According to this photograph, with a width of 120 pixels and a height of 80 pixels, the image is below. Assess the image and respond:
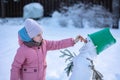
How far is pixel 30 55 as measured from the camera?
4.11 metres

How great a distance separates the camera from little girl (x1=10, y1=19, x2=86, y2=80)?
4.07m

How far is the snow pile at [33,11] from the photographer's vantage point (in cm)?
1366

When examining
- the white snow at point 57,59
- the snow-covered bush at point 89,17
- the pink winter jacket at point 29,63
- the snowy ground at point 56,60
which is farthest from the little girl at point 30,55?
the snow-covered bush at point 89,17

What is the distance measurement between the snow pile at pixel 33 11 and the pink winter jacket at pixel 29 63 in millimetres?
9412

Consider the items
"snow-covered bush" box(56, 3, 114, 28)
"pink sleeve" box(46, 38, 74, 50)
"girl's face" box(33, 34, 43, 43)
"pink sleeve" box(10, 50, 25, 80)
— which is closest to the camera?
"pink sleeve" box(10, 50, 25, 80)

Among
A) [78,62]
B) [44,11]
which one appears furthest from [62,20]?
[78,62]

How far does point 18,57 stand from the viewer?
407cm

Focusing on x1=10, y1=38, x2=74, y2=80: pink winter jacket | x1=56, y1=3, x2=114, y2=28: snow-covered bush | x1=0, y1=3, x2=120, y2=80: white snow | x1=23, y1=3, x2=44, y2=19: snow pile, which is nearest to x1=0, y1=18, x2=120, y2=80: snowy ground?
x1=0, y1=3, x2=120, y2=80: white snow

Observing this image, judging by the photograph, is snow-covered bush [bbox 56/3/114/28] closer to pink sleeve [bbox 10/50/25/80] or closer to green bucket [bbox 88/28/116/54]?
green bucket [bbox 88/28/116/54]

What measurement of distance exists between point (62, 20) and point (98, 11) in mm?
1248

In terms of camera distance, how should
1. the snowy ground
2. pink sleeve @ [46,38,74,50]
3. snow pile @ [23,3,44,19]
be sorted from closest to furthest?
1. pink sleeve @ [46,38,74,50]
2. the snowy ground
3. snow pile @ [23,3,44,19]

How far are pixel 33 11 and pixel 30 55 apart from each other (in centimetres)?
968

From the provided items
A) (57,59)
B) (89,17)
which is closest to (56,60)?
(57,59)

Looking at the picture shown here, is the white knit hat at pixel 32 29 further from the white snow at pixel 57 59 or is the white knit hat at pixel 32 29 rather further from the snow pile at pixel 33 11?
the snow pile at pixel 33 11
